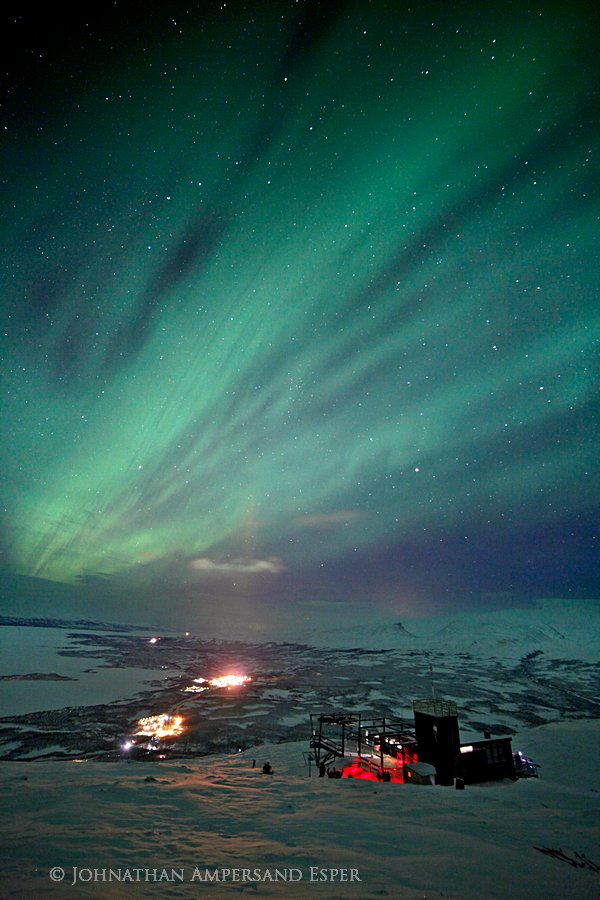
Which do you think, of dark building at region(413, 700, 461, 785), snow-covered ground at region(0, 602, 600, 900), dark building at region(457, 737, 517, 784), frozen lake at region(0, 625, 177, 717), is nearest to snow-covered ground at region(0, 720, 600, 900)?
snow-covered ground at region(0, 602, 600, 900)

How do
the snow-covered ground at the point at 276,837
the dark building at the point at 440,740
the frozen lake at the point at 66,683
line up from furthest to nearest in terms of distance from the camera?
the frozen lake at the point at 66,683 < the dark building at the point at 440,740 < the snow-covered ground at the point at 276,837

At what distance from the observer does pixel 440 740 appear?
2561 cm

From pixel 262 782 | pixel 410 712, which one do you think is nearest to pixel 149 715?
pixel 410 712

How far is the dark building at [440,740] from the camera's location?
2516 cm

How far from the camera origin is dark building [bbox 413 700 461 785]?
Answer: 25.2 metres

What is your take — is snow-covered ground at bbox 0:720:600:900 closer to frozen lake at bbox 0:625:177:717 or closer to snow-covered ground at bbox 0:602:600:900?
snow-covered ground at bbox 0:602:600:900

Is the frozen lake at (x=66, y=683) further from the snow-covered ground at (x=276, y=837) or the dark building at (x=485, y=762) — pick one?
the dark building at (x=485, y=762)

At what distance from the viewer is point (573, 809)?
20141 mm

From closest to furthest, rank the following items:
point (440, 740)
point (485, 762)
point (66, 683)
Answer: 1. point (440, 740)
2. point (485, 762)
3. point (66, 683)

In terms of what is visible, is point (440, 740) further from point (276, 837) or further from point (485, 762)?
point (276, 837)

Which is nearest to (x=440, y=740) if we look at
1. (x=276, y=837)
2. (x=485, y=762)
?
(x=485, y=762)

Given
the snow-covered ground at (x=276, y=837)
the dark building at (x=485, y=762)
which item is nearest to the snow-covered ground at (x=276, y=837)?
the snow-covered ground at (x=276, y=837)

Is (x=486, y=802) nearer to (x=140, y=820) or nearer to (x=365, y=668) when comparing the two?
(x=140, y=820)

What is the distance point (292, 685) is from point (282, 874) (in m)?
71.9
